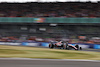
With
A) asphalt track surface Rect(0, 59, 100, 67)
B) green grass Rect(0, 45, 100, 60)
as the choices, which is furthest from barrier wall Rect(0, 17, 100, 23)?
asphalt track surface Rect(0, 59, 100, 67)

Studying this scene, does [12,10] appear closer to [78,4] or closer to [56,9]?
[56,9]

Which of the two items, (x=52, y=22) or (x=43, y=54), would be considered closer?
(x=43, y=54)

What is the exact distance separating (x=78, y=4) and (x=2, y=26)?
11789 mm

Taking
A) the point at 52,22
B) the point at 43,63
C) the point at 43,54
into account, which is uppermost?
the point at 52,22

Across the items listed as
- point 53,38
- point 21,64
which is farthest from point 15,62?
point 53,38

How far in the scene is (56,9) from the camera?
2623 cm

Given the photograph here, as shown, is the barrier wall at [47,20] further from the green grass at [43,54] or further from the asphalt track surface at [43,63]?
the asphalt track surface at [43,63]

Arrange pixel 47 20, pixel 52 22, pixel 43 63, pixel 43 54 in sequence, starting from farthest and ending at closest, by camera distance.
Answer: pixel 47 20 → pixel 52 22 → pixel 43 54 → pixel 43 63

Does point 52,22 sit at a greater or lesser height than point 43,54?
greater

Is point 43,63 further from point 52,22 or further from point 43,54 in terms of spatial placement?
point 52,22

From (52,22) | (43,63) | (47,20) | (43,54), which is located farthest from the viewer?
(47,20)

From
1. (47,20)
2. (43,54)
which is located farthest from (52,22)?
(43,54)

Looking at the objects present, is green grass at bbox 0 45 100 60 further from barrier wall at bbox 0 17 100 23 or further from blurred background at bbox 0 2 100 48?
barrier wall at bbox 0 17 100 23

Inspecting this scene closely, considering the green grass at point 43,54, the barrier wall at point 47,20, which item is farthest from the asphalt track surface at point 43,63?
the barrier wall at point 47,20
